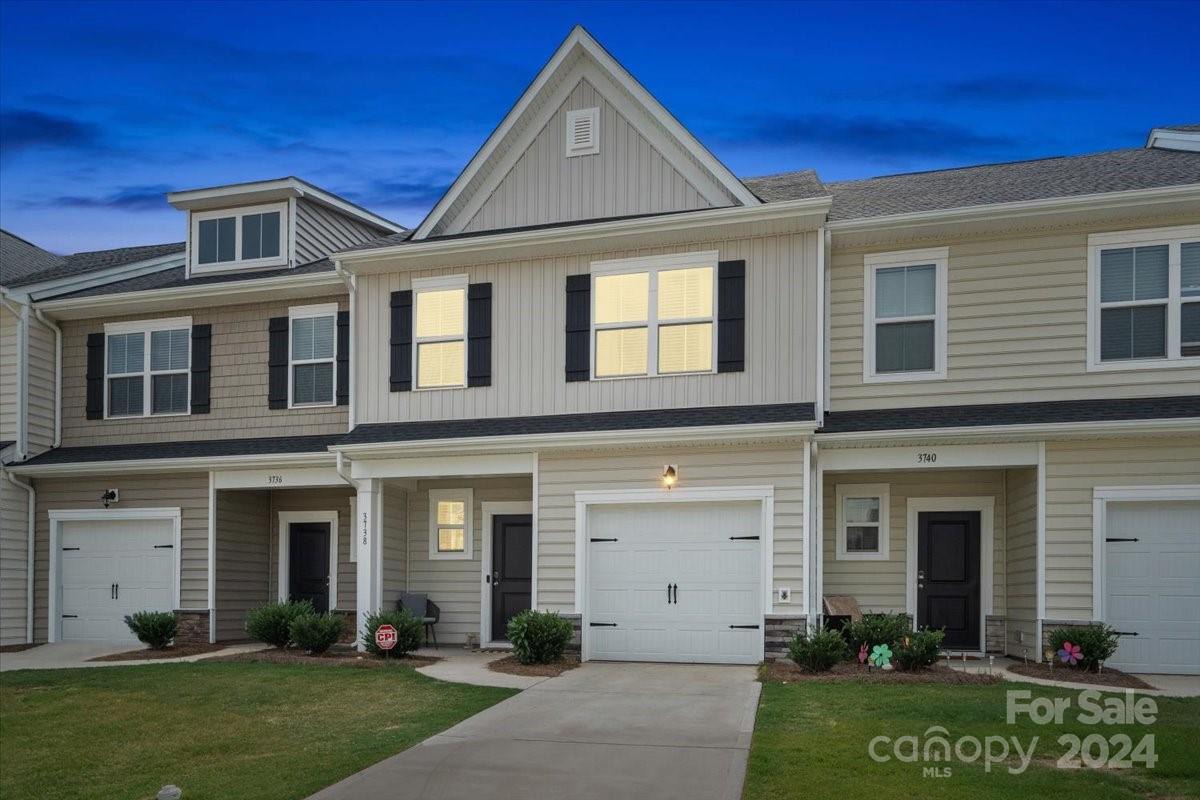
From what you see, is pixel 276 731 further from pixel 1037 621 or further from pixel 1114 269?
pixel 1114 269

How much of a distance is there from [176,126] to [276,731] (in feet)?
116

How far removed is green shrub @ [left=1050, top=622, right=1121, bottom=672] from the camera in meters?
12.2

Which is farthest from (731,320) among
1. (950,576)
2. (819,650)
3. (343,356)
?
(343,356)

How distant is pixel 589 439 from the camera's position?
14.1 metres

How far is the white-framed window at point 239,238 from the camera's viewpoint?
1867cm

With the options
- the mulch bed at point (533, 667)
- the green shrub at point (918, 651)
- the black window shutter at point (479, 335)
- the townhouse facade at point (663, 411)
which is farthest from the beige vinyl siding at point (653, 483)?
the black window shutter at point (479, 335)

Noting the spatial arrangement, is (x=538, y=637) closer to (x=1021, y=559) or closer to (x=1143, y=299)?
(x=1021, y=559)

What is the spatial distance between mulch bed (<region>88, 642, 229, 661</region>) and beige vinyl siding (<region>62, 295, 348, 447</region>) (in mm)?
3432

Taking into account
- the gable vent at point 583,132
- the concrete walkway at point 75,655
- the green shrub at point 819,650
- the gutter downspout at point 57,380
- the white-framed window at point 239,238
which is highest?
the gable vent at point 583,132

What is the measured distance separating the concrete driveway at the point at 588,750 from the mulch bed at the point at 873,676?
2.03 feet

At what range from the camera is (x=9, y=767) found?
9.62 m

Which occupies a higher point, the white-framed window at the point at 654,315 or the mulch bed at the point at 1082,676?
the white-framed window at the point at 654,315

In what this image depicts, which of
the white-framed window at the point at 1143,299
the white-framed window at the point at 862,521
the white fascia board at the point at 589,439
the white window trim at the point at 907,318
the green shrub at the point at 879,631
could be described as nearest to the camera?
the green shrub at the point at 879,631

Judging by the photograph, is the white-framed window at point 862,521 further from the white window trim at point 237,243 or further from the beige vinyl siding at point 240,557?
the white window trim at point 237,243
